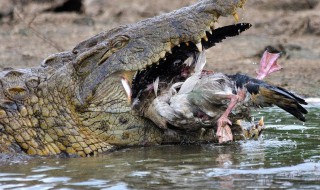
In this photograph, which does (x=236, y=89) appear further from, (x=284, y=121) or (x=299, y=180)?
(x=284, y=121)

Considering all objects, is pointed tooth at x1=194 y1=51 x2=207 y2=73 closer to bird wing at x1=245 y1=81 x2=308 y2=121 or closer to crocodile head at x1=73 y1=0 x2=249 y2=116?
crocodile head at x1=73 y1=0 x2=249 y2=116

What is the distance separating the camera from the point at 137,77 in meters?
6.36

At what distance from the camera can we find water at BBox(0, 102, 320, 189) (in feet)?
16.0

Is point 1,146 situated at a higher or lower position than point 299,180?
higher

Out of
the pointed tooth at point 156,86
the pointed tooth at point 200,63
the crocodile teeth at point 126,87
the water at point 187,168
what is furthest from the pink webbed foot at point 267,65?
the crocodile teeth at point 126,87

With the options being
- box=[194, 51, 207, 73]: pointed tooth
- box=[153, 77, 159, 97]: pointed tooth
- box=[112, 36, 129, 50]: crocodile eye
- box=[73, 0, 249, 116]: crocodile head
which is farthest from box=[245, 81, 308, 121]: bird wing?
box=[112, 36, 129, 50]: crocodile eye

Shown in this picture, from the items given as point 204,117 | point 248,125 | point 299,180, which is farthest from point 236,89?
point 299,180

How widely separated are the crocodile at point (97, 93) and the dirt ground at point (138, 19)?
5.04 meters

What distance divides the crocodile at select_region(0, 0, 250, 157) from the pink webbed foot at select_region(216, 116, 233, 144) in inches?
14.7

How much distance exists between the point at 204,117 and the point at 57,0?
8.17 m

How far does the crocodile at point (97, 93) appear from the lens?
241 inches

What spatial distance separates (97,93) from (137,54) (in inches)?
16.2

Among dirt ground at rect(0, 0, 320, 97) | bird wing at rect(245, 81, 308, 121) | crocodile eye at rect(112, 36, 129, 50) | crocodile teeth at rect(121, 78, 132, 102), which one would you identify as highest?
dirt ground at rect(0, 0, 320, 97)

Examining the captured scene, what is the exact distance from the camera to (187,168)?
543 cm
